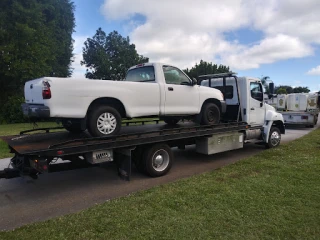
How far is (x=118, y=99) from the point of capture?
5.35 m

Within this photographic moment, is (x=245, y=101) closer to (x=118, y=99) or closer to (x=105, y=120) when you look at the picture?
(x=118, y=99)

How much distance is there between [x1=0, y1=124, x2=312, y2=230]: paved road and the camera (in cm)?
427

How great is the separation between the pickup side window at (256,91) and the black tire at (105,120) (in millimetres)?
5128

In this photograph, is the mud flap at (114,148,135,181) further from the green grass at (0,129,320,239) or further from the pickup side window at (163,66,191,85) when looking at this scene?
the pickup side window at (163,66,191,85)

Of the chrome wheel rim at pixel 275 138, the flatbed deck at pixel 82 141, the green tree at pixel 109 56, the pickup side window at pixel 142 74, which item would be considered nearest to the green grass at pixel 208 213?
the flatbed deck at pixel 82 141

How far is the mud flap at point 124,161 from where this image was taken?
17.9 feet

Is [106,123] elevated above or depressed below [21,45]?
below

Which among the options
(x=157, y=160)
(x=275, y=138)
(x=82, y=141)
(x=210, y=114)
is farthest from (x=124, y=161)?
(x=275, y=138)

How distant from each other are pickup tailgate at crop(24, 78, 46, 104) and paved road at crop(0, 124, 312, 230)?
1.76m

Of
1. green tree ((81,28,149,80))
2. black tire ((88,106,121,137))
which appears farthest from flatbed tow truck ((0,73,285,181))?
green tree ((81,28,149,80))

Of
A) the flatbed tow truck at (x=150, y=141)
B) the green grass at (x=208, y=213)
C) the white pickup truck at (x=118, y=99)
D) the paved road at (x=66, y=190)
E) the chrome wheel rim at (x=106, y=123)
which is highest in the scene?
the white pickup truck at (x=118, y=99)

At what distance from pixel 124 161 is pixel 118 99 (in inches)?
50.4

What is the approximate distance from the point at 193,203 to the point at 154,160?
184cm

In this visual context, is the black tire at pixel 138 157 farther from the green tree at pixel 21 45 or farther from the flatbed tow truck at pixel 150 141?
the green tree at pixel 21 45
